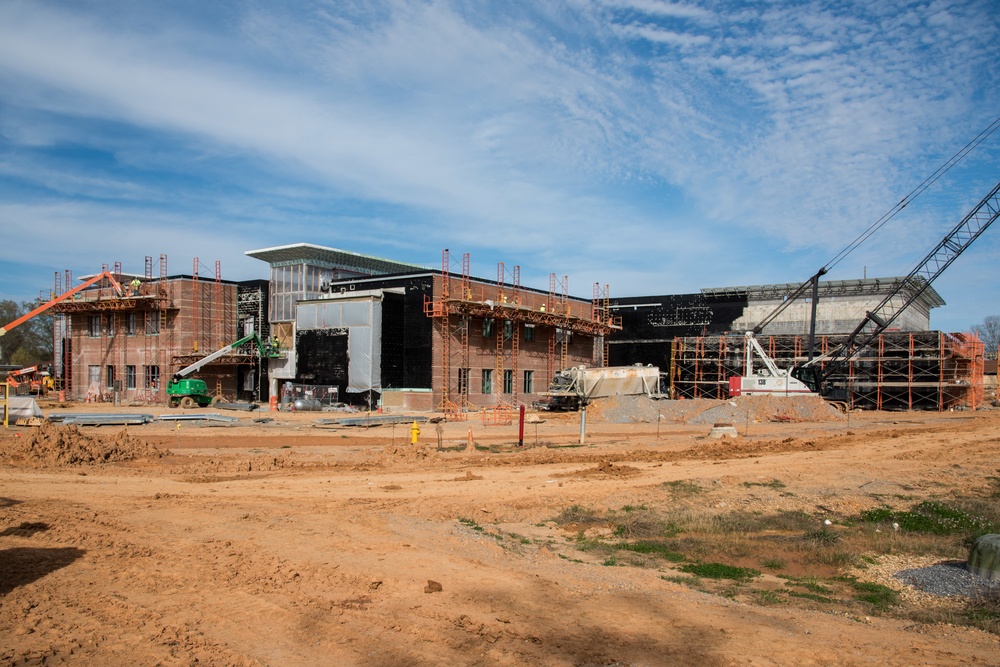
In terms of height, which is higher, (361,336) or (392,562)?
(361,336)

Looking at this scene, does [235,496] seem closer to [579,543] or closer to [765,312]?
[579,543]

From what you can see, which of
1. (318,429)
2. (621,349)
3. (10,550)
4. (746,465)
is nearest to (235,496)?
(10,550)

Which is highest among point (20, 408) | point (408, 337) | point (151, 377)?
point (408, 337)

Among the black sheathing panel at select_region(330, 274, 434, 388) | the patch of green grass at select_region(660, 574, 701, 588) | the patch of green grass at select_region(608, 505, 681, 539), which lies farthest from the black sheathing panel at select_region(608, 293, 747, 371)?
the patch of green grass at select_region(660, 574, 701, 588)

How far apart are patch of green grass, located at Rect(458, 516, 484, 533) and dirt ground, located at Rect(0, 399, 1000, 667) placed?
60 millimetres

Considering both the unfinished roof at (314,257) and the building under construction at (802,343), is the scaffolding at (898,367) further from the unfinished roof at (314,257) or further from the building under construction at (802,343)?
the unfinished roof at (314,257)

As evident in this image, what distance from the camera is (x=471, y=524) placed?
14.3m

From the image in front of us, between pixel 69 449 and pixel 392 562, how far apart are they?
15.3 meters

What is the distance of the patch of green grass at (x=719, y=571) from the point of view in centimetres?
1112

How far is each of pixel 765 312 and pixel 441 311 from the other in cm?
3118

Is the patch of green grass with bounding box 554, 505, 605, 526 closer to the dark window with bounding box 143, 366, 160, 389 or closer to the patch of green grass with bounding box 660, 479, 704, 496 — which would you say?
the patch of green grass with bounding box 660, 479, 704, 496

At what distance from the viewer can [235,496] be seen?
16.2 meters

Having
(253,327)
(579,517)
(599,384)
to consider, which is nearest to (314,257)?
(253,327)

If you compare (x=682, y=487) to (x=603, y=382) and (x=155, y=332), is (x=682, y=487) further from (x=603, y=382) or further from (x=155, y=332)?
(x=155, y=332)
